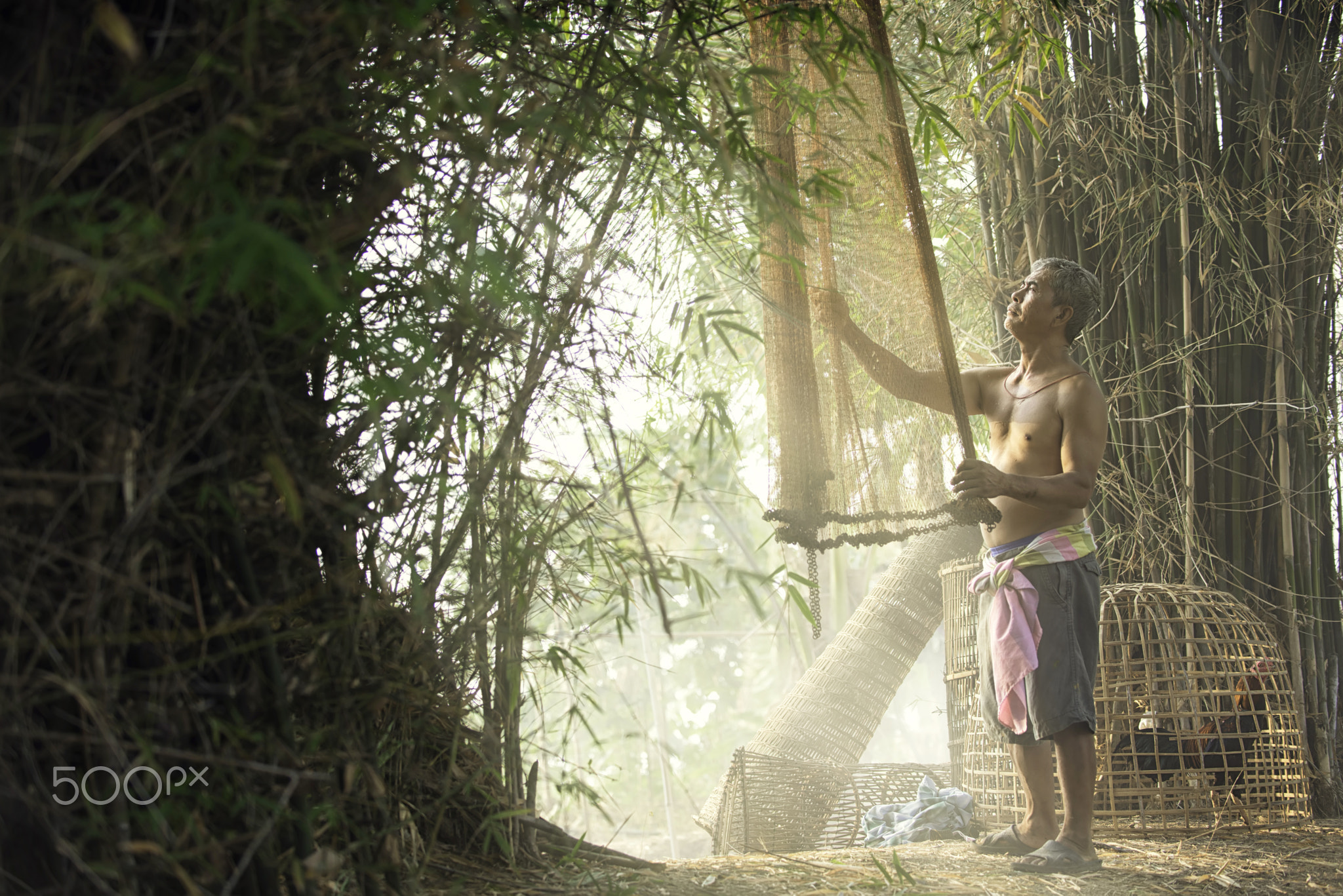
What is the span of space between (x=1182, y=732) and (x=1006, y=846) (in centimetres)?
77

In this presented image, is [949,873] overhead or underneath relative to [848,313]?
underneath

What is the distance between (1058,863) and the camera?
2.25 meters

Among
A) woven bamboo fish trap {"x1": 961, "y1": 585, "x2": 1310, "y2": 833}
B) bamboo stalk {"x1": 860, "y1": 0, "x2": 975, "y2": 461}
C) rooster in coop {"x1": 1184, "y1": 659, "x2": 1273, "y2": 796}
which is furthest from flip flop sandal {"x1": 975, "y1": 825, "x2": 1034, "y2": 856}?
bamboo stalk {"x1": 860, "y1": 0, "x2": 975, "y2": 461}

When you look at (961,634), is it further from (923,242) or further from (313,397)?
(313,397)

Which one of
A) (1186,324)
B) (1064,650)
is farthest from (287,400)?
(1186,324)

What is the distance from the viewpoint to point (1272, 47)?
3.43m

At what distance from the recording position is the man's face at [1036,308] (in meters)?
2.50

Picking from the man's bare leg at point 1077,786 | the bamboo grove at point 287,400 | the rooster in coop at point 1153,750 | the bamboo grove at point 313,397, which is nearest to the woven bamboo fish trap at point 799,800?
the rooster in coop at point 1153,750

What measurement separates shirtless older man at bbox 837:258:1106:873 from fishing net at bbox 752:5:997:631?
10 cm

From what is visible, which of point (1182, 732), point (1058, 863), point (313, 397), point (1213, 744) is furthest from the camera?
point (1213, 744)

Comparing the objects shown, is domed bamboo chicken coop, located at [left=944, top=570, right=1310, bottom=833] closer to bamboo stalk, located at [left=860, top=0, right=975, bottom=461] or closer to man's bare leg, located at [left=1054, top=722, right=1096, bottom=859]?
man's bare leg, located at [left=1054, top=722, right=1096, bottom=859]

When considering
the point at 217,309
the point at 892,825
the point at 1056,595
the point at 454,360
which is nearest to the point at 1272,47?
the point at 1056,595

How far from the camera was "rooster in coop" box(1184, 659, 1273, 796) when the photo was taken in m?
2.88

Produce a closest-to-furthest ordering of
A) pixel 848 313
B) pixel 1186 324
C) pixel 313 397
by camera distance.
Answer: pixel 313 397 < pixel 848 313 < pixel 1186 324
